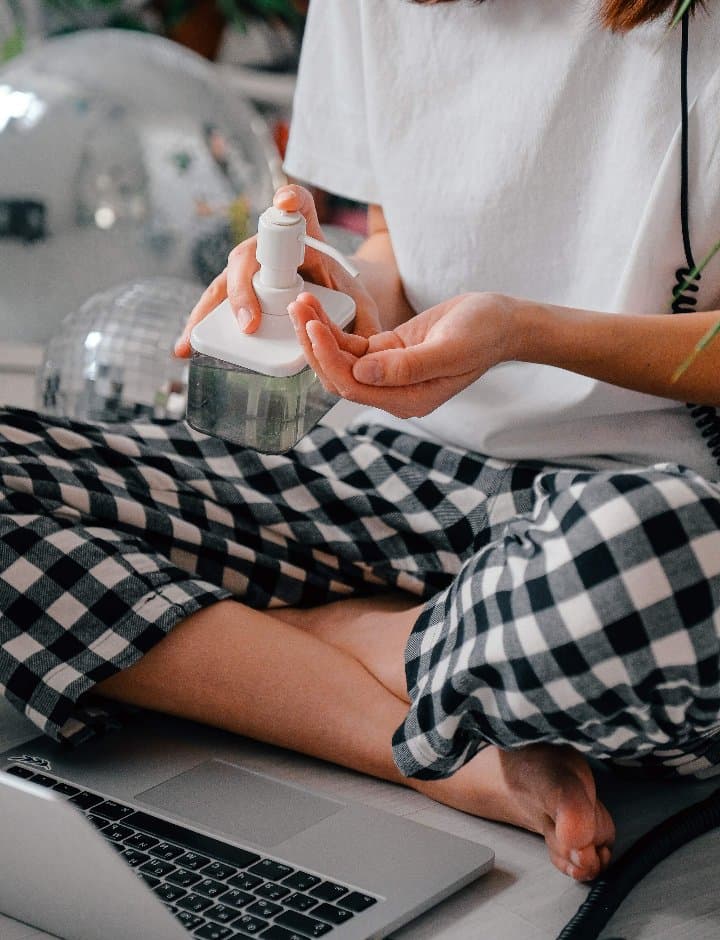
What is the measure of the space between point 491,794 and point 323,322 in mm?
312

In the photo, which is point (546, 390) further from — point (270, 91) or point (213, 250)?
point (270, 91)

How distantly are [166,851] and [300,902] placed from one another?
9 centimetres

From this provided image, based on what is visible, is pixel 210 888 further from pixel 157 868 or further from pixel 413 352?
pixel 413 352

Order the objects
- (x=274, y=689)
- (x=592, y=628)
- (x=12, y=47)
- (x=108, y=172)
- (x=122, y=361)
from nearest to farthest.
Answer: (x=592, y=628), (x=274, y=689), (x=122, y=361), (x=108, y=172), (x=12, y=47)

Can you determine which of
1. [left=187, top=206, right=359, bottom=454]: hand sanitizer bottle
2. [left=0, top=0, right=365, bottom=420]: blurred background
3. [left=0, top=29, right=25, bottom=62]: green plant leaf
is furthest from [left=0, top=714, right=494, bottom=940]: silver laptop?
[left=0, top=29, right=25, bottom=62]: green plant leaf

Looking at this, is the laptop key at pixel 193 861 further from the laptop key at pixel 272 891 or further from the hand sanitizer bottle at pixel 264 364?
the hand sanitizer bottle at pixel 264 364

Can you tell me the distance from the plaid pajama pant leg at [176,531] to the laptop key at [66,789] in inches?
1.6

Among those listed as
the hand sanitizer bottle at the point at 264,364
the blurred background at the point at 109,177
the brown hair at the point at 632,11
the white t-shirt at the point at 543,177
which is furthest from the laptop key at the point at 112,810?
the blurred background at the point at 109,177

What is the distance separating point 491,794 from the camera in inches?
31.7

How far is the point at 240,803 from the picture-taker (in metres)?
0.82

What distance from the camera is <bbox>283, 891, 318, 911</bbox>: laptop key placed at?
2.31 feet

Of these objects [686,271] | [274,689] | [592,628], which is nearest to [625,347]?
[686,271]

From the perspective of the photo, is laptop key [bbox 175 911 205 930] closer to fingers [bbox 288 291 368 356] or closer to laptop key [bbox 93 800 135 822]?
laptop key [bbox 93 800 135 822]

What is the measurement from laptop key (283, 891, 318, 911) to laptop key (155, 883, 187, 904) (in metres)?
0.06
